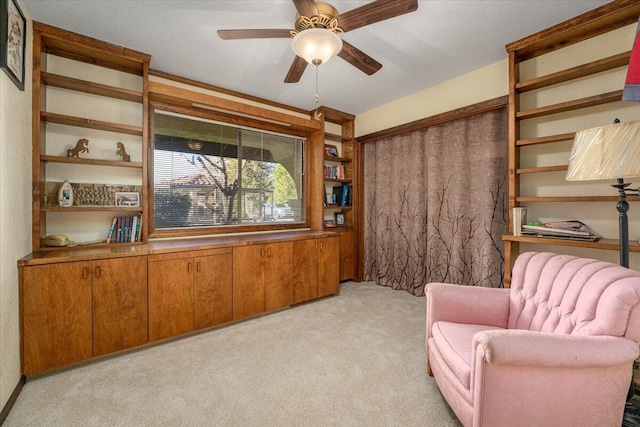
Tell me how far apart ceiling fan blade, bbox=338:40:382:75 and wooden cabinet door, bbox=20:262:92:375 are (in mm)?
2411

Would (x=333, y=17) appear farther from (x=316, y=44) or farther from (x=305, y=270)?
(x=305, y=270)

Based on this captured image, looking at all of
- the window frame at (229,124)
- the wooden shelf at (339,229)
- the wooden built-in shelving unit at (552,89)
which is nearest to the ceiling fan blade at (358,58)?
the wooden built-in shelving unit at (552,89)

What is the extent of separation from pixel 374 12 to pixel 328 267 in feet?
8.78

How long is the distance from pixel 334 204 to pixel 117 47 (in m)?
2.99

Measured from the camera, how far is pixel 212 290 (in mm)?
2570

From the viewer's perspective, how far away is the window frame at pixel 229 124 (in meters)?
2.79

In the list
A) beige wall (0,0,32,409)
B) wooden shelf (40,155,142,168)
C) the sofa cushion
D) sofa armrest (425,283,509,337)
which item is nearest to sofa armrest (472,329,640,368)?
the sofa cushion

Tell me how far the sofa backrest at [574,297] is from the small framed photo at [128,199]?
125 inches

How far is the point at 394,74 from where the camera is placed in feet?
9.52

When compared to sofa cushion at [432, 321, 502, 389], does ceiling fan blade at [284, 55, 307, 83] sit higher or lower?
higher

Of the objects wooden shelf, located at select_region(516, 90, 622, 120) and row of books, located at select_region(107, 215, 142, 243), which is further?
row of books, located at select_region(107, 215, 142, 243)

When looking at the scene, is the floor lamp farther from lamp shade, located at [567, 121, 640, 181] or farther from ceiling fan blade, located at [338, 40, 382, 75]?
ceiling fan blade, located at [338, 40, 382, 75]

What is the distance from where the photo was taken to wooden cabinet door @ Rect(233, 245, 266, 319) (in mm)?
2723

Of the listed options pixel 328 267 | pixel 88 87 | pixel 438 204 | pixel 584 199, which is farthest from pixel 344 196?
pixel 88 87
